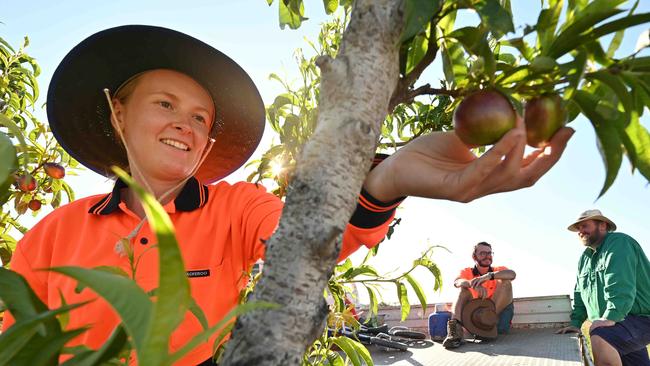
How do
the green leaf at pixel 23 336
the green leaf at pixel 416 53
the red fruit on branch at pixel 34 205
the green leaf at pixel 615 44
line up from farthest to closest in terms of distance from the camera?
the red fruit on branch at pixel 34 205, the green leaf at pixel 416 53, the green leaf at pixel 615 44, the green leaf at pixel 23 336

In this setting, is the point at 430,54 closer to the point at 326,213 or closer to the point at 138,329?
the point at 326,213

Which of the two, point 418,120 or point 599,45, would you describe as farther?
point 418,120

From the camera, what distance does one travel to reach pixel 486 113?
2.22 feet

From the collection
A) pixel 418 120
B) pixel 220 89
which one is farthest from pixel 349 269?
pixel 220 89

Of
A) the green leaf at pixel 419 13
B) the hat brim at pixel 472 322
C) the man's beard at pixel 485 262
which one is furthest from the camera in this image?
the man's beard at pixel 485 262

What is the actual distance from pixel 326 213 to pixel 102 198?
1334 mm

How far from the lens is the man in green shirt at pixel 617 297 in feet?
11.9

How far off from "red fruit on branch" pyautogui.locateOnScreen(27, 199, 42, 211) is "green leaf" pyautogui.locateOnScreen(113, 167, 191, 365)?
107 inches

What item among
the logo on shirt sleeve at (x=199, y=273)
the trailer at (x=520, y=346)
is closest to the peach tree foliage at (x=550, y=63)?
the logo on shirt sleeve at (x=199, y=273)

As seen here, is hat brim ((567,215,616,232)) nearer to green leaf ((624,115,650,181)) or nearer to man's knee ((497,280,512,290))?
man's knee ((497,280,512,290))

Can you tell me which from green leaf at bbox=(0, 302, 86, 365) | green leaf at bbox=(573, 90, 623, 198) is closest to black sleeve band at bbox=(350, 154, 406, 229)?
green leaf at bbox=(573, 90, 623, 198)

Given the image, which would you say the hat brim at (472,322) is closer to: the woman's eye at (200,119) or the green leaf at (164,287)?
the woman's eye at (200,119)

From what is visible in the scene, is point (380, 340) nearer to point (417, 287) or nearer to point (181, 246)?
point (417, 287)

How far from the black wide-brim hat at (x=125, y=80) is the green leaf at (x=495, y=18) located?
1.18 metres
